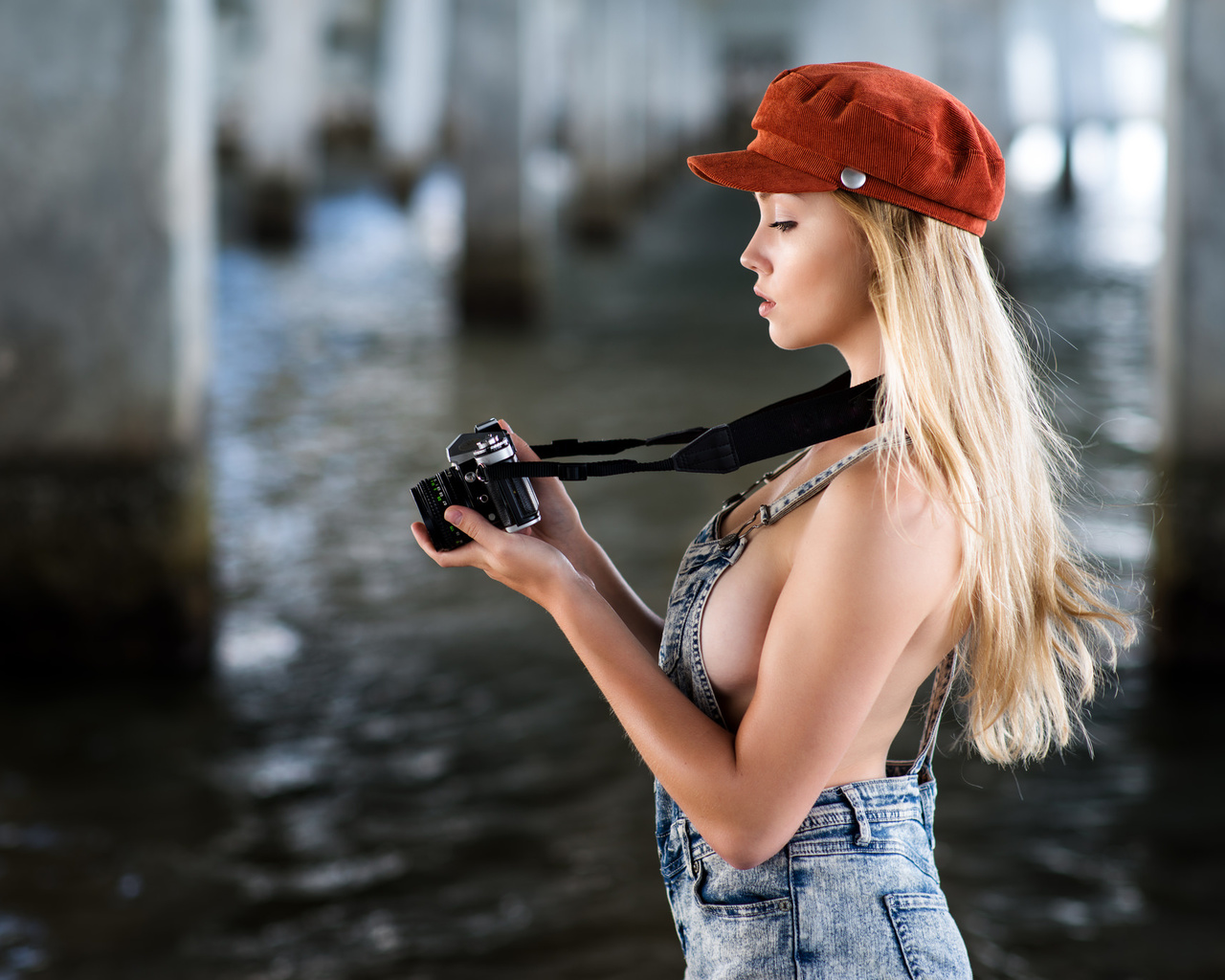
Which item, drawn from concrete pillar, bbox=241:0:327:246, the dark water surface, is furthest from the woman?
concrete pillar, bbox=241:0:327:246

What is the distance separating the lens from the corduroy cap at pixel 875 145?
148 cm

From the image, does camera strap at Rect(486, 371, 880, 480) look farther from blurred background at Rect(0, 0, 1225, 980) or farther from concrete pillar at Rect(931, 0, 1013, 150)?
concrete pillar at Rect(931, 0, 1013, 150)

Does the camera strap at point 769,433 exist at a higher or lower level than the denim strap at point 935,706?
higher

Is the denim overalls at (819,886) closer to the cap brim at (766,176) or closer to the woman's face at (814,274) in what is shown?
the woman's face at (814,274)

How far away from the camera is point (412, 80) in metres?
33.6

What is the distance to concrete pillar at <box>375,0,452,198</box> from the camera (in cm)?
3266

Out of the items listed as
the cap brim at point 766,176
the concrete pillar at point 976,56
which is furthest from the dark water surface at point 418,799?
the concrete pillar at point 976,56

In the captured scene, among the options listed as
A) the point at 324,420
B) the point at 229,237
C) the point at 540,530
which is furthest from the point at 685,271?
the point at 540,530

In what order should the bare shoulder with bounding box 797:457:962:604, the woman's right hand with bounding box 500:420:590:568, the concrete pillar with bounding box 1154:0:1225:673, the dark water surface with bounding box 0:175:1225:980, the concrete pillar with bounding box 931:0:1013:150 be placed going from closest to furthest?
the bare shoulder with bounding box 797:457:962:604
the woman's right hand with bounding box 500:420:590:568
the dark water surface with bounding box 0:175:1225:980
the concrete pillar with bounding box 1154:0:1225:673
the concrete pillar with bounding box 931:0:1013:150

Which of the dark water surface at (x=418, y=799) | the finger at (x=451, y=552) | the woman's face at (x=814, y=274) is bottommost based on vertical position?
the dark water surface at (x=418, y=799)

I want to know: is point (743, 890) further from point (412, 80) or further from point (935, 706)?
point (412, 80)

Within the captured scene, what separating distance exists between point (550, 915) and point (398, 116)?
103 feet

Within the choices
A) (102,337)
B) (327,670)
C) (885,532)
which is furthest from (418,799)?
(885,532)

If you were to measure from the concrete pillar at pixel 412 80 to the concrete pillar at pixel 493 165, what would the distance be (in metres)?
16.9
